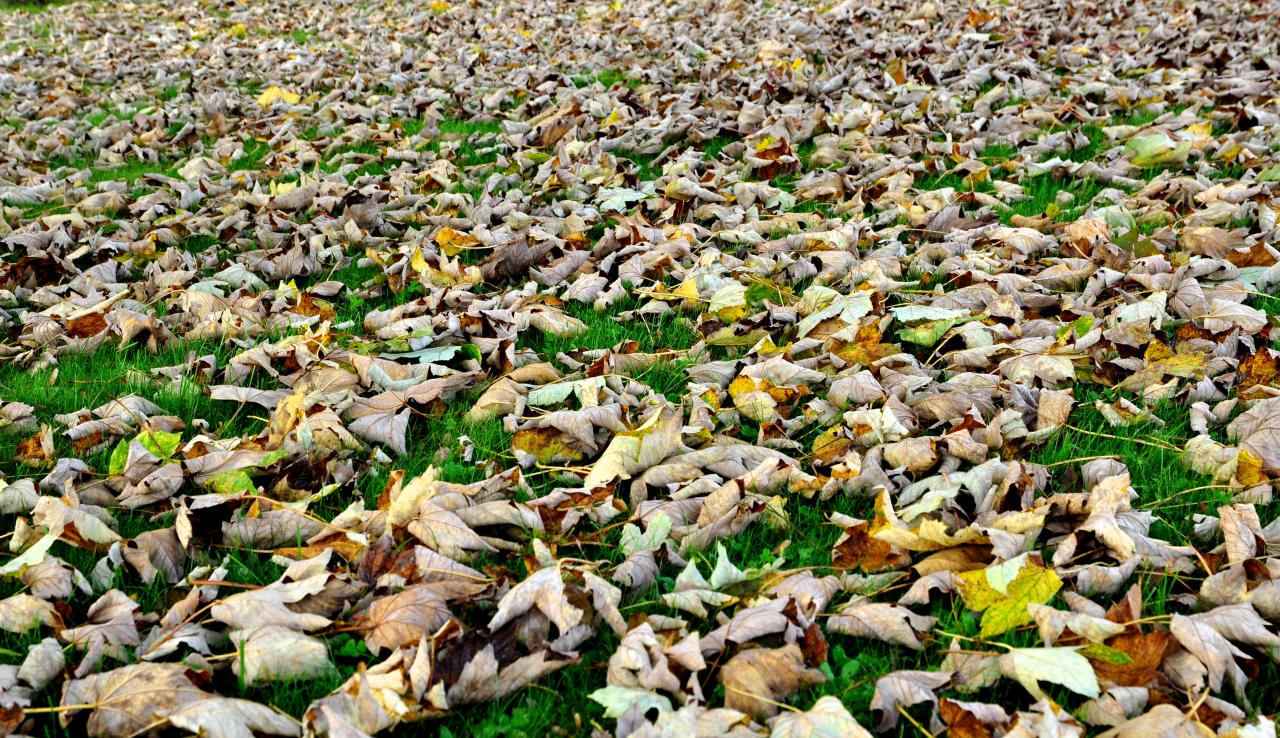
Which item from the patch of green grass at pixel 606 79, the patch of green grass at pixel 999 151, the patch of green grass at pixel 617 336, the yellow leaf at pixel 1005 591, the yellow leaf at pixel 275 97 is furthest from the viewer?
the yellow leaf at pixel 275 97

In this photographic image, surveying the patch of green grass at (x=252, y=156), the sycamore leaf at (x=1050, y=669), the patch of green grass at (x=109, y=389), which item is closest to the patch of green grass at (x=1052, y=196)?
the sycamore leaf at (x=1050, y=669)

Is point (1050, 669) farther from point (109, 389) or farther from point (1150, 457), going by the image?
point (109, 389)

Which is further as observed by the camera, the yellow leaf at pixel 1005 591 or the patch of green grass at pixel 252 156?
the patch of green grass at pixel 252 156

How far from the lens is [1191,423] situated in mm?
2865

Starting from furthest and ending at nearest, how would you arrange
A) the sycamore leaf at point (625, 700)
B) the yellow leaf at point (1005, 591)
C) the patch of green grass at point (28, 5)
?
the patch of green grass at point (28, 5) < the yellow leaf at point (1005, 591) < the sycamore leaf at point (625, 700)

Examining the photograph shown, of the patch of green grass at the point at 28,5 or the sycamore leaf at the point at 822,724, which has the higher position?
the patch of green grass at the point at 28,5

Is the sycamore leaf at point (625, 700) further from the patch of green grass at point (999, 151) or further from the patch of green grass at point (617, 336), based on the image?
the patch of green grass at point (999, 151)

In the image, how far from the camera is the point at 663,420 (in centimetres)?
282

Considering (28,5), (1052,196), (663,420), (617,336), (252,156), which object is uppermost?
(28,5)

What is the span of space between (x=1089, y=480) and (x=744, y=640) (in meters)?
1.16

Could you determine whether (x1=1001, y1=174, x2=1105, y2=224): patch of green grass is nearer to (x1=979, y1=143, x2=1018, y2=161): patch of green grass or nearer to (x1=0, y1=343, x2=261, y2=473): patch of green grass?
(x1=979, y1=143, x2=1018, y2=161): patch of green grass

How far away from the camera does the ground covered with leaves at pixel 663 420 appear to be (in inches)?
81.0

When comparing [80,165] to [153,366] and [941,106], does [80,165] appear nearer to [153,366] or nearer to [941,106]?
[153,366]

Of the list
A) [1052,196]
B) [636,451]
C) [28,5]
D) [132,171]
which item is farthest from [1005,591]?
[28,5]
